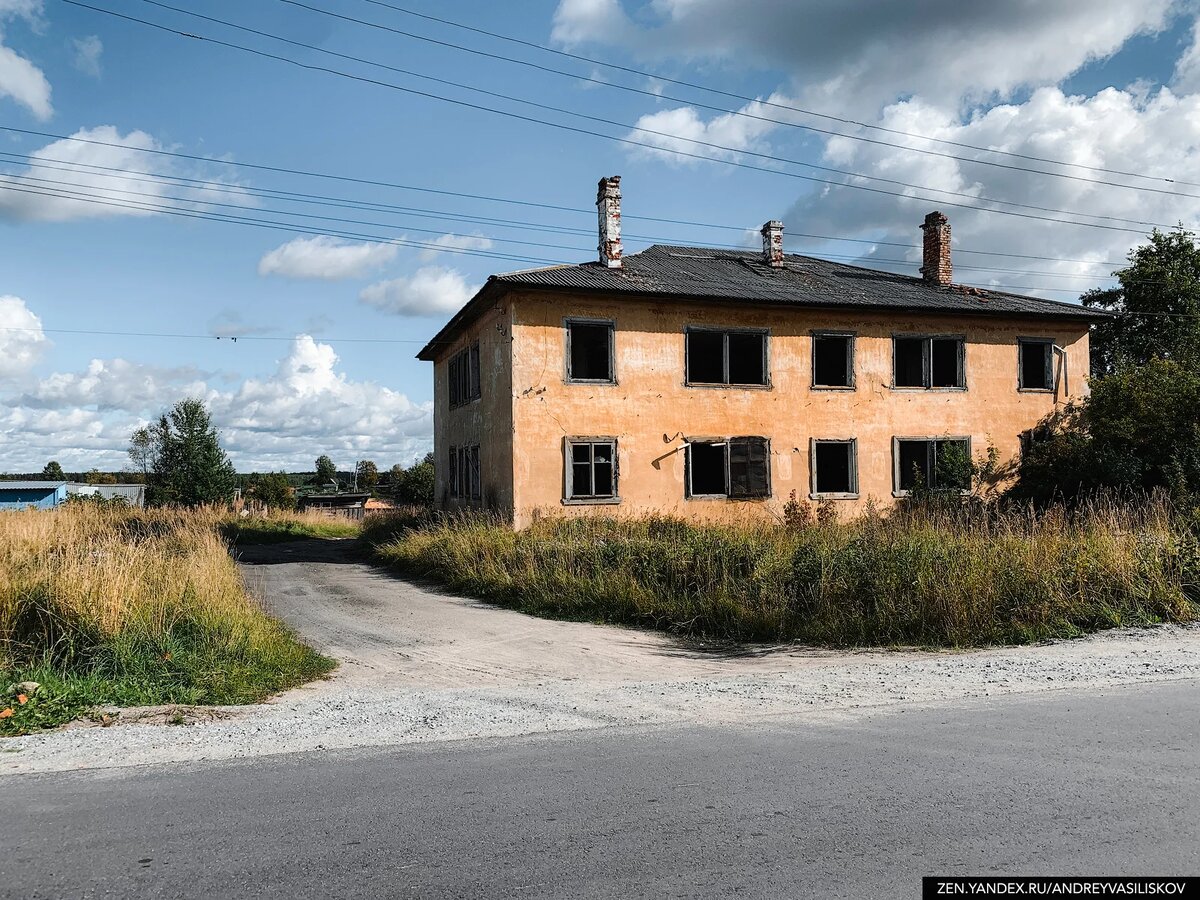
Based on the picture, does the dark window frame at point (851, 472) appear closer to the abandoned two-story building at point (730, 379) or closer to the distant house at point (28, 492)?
the abandoned two-story building at point (730, 379)

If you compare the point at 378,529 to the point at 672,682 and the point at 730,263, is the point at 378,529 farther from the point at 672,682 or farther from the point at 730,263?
the point at 672,682

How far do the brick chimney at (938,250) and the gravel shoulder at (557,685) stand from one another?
1815cm

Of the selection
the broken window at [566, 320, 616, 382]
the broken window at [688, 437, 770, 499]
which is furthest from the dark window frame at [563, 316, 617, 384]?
the broken window at [688, 437, 770, 499]

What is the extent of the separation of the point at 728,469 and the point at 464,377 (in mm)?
8139

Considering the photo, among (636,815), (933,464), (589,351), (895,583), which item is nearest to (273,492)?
(589,351)

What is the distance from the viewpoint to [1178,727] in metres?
5.53

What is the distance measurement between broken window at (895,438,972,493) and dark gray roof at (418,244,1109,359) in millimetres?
3537

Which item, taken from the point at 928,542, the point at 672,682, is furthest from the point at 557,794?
the point at 928,542

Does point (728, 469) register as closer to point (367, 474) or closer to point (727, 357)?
point (727, 357)

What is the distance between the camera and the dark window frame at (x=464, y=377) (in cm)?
2294

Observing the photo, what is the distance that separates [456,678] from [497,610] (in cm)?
466

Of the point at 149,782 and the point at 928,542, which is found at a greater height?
the point at 928,542

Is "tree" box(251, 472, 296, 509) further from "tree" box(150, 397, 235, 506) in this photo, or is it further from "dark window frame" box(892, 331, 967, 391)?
"dark window frame" box(892, 331, 967, 391)

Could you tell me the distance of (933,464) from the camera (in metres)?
23.2
